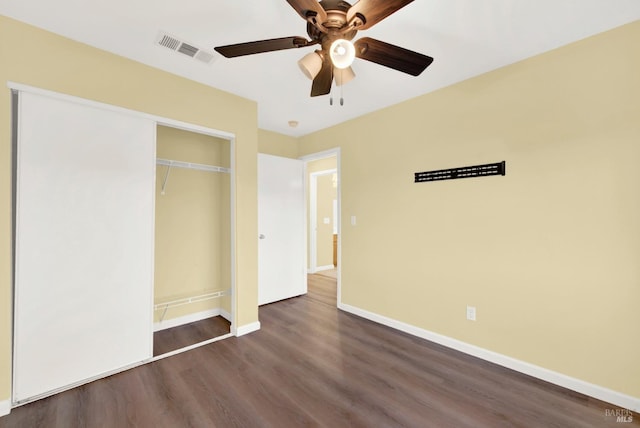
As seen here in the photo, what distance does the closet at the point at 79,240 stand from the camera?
190 cm

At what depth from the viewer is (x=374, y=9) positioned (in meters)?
1.30

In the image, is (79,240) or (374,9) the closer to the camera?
(374,9)

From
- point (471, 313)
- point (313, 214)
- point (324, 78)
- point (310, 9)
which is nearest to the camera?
point (310, 9)

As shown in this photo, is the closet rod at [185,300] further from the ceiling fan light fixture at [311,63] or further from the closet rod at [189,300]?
the ceiling fan light fixture at [311,63]

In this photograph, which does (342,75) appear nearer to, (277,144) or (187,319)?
(277,144)

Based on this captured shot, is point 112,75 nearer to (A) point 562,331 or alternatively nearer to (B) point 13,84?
(B) point 13,84

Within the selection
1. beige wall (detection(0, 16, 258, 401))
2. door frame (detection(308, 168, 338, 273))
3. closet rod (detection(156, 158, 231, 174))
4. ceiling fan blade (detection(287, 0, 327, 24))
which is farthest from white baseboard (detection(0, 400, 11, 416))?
door frame (detection(308, 168, 338, 273))

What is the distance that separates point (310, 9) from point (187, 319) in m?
3.39

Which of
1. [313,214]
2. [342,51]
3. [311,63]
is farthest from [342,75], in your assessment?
[313,214]

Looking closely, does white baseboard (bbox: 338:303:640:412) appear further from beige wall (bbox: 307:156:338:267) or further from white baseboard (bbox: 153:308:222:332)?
beige wall (bbox: 307:156:338:267)

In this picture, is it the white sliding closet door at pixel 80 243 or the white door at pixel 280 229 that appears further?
the white door at pixel 280 229

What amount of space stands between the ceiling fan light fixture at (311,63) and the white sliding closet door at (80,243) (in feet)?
5.47

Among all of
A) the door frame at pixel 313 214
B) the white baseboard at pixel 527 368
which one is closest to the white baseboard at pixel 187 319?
the white baseboard at pixel 527 368

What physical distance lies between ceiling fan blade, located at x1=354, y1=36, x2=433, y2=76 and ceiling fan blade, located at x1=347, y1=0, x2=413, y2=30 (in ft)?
0.42
